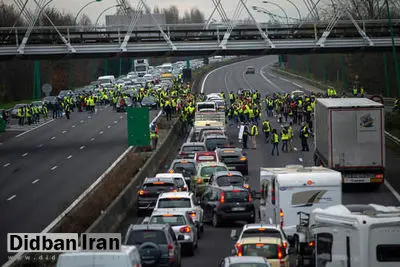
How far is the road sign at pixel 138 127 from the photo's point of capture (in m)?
51.2

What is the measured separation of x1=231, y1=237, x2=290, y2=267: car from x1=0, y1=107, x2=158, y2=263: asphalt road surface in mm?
7062

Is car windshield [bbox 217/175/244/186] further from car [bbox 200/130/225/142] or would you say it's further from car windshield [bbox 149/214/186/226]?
car [bbox 200/130/225/142]

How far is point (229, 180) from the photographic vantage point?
1430 inches

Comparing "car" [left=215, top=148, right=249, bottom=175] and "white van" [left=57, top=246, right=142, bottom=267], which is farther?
"car" [left=215, top=148, right=249, bottom=175]

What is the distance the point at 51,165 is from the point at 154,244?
103 feet

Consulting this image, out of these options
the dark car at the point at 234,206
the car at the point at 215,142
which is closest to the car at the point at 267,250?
the dark car at the point at 234,206

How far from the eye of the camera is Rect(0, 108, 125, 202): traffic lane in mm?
47753

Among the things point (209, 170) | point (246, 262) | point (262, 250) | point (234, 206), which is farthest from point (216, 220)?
point (246, 262)

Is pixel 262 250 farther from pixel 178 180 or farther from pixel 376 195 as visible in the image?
pixel 376 195

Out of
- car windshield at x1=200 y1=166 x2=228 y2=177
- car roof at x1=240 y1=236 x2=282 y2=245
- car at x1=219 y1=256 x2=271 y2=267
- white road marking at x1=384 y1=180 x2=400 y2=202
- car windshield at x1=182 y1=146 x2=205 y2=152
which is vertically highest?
car at x1=219 y1=256 x2=271 y2=267

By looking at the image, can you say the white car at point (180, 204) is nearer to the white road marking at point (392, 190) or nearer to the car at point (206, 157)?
the white road marking at point (392, 190)

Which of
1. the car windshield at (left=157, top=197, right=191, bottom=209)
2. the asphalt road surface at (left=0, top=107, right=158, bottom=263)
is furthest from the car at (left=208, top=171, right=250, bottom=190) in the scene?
the asphalt road surface at (left=0, top=107, right=158, bottom=263)

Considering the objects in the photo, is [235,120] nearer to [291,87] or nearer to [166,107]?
[166,107]

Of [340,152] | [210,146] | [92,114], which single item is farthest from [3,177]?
[92,114]
